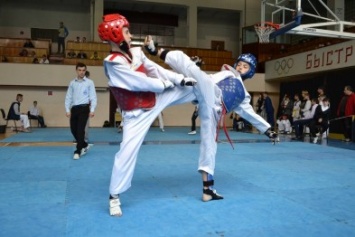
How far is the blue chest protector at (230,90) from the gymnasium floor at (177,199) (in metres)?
1.10

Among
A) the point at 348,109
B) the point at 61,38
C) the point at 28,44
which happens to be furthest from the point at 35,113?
the point at 348,109

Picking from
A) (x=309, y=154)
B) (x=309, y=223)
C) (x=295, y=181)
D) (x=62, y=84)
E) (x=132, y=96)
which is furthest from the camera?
(x=62, y=84)

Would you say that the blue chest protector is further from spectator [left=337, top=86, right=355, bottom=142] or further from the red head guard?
spectator [left=337, top=86, right=355, bottom=142]

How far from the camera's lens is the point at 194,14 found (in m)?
21.2

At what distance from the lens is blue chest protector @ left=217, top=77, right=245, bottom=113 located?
3883mm

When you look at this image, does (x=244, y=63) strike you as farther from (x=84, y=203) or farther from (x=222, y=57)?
(x=222, y=57)

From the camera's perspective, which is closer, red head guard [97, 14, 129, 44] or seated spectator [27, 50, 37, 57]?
red head guard [97, 14, 129, 44]

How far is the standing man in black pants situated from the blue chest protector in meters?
3.59

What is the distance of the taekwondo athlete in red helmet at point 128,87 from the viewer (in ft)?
10.5

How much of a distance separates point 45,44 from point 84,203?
17.0 meters

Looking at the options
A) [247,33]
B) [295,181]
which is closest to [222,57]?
[247,33]

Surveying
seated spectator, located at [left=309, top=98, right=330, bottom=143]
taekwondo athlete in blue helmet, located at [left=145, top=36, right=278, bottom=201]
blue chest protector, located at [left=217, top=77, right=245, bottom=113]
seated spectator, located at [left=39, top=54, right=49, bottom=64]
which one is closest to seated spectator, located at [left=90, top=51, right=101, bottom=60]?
seated spectator, located at [left=39, top=54, right=49, bottom=64]

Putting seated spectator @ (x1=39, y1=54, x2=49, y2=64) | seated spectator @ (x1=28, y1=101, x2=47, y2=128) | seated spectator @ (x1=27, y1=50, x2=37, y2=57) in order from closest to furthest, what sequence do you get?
seated spectator @ (x1=28, y1=101, x2=47, y2=128), seated spectator @ (x1=39, y1=54, x2=49, y2=64), seated spectator @ (x1=27, y1=50, x2=37, y2=57)

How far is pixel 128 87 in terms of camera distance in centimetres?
321
